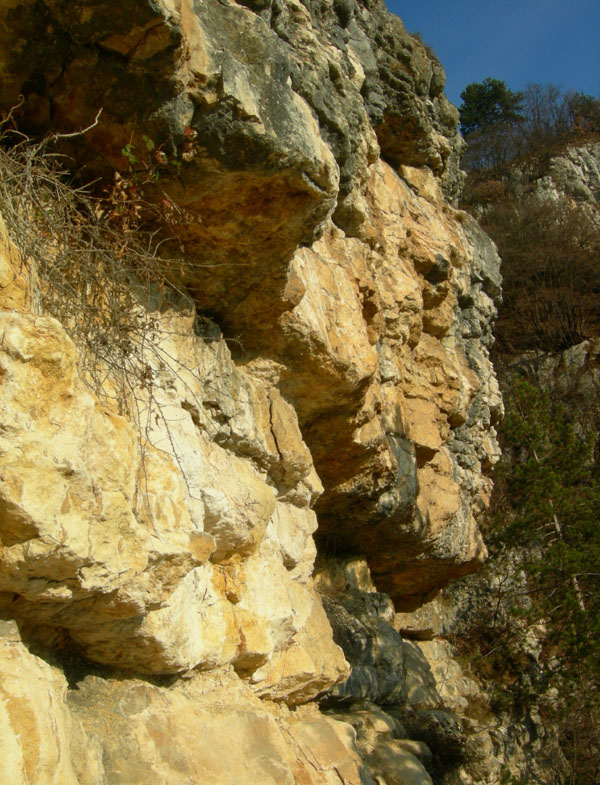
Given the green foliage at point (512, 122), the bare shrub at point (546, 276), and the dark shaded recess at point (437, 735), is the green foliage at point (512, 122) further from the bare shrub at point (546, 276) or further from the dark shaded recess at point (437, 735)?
the dark shaded recess at point (437, 735)

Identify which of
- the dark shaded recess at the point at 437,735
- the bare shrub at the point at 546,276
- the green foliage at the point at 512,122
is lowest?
the dark shaded recess at the point at 437,735

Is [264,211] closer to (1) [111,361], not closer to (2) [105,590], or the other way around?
(1) [111,361]

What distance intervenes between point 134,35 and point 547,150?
23281 mm

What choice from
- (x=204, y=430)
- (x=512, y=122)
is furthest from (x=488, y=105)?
(x=204, y=430)

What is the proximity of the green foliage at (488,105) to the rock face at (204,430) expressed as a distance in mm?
23442

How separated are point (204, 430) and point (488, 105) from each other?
27.8 meters

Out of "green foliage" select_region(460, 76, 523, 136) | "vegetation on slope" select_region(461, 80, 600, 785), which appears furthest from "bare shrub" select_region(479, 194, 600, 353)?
"green foliage" select_region(460, 76, 523, 136)

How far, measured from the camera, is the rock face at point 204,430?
2.40 m

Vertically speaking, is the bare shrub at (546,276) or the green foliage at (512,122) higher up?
the green foliage at (512,122)

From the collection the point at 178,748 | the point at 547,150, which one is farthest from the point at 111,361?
the point at 547,150

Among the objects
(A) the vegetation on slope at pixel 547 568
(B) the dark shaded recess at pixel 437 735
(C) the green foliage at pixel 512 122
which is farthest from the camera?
(C) the green foliage at pixel 512 122

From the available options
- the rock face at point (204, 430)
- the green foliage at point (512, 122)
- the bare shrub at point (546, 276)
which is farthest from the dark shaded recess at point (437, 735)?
the green foliage at point (512, 122)

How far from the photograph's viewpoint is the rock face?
7.87 feet

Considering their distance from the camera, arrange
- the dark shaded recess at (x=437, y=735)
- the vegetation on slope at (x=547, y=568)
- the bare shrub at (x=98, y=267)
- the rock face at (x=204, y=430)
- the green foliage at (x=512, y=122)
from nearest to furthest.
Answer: the rock face at (x=204, y=430)
the bare shrub at (x=98, y=267)
the dark shaded recess at (x=437, y=735)
the vegetation on slope at (x=547, y=568)
the green foliage at (x=512, y=122)
